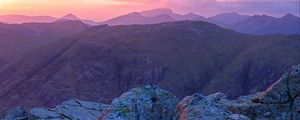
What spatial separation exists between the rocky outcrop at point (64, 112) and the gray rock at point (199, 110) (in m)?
15.7

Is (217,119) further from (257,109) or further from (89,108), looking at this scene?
(89,108)

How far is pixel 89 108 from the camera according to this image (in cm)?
5447

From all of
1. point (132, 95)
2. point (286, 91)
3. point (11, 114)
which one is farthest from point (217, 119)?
point (11, 114)

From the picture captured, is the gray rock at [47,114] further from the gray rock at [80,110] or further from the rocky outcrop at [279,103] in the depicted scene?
the rocky outcrop at [279,103]

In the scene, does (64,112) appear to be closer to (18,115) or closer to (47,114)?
(47,114)

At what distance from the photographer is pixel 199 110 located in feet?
83.1

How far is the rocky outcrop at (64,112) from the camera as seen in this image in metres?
44.9

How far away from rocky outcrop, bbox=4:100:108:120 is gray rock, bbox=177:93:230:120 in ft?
51.7

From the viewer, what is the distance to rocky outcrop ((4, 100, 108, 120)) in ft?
147

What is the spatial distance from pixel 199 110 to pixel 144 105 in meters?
3.41

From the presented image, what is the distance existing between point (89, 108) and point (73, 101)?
3.04m

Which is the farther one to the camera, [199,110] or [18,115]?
[18,115]

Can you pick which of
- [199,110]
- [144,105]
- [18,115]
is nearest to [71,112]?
[18,115]

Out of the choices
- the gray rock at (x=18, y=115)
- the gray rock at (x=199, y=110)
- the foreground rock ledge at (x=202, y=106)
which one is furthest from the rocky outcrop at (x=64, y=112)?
the gray rock at (x=199, y=110)
